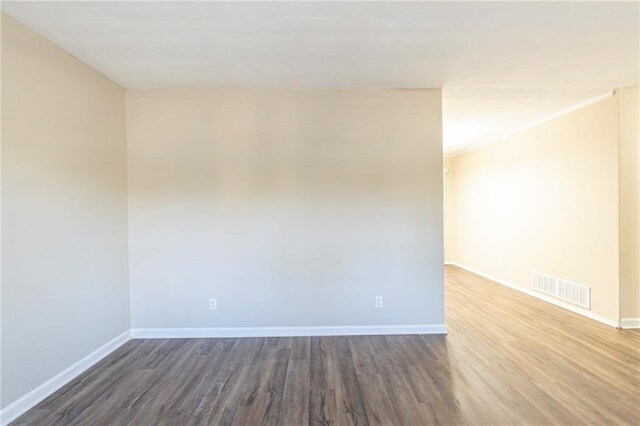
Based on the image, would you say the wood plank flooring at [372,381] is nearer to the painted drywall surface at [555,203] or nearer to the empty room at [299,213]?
the empty room at [299,213]

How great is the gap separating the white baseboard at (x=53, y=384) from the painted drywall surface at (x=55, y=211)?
50 mm

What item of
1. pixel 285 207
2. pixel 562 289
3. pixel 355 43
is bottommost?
pixel 562 289

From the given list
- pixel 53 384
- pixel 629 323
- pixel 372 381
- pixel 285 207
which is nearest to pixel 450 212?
pixel 629 323

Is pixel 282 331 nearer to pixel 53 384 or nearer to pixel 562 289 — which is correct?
pixel 53 384

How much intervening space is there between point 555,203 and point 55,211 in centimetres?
551

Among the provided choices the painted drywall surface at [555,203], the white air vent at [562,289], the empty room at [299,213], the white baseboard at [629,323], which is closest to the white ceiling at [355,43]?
the empty room at [299,213]

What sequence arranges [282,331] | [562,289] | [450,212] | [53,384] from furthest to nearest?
[450,212] → [562,289] → [282,331] → [53,384]

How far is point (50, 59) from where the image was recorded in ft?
7.23

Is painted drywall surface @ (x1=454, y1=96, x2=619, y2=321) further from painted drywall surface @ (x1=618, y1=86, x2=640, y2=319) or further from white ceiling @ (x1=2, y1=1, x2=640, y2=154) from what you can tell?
white ceiling @ (x1=2, y1=1, x2=640, y2=154)

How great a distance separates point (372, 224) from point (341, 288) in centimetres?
77

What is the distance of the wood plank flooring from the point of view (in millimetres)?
1906

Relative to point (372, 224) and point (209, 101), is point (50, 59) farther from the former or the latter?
point (372, 224)

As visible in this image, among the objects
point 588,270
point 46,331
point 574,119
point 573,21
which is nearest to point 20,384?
point 46,331

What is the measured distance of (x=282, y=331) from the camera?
3117 mm
